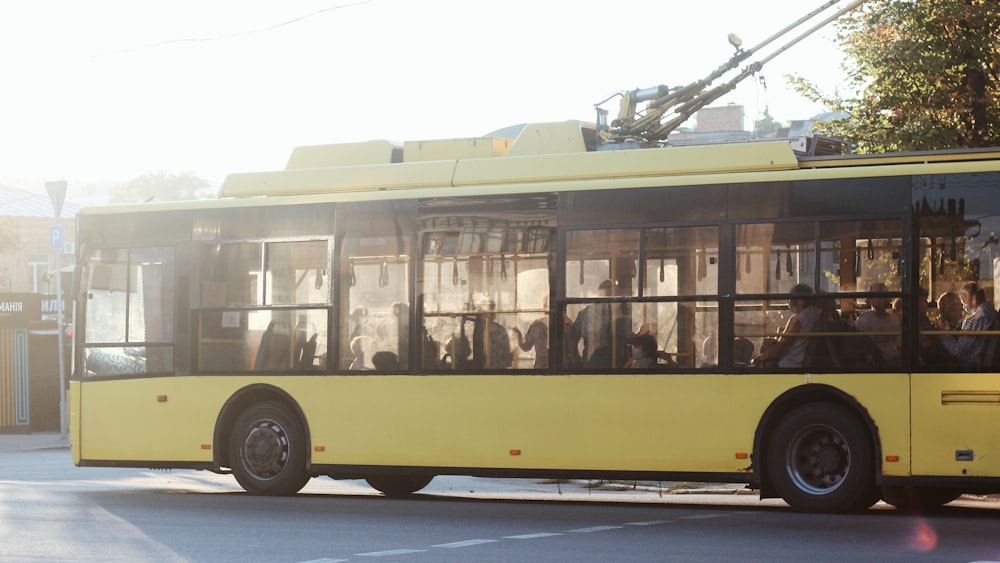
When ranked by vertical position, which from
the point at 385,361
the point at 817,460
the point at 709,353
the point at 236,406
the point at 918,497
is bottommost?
the point at 918,497

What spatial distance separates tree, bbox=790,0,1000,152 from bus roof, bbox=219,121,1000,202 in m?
4.87

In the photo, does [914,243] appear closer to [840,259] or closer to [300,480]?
[840,259]

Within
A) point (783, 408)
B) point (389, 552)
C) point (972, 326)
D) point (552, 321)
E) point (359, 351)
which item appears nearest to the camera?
point (389, 552)

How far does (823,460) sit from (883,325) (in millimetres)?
1294

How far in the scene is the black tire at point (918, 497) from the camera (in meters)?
14.2

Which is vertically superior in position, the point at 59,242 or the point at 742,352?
the point at 59,242

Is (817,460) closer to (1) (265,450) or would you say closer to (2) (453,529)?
(2) (453,529)

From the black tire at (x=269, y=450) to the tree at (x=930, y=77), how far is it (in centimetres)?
796

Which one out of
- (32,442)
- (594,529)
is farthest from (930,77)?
(32,442)

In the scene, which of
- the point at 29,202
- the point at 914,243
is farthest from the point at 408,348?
the point at 29,202

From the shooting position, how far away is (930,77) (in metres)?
18.1

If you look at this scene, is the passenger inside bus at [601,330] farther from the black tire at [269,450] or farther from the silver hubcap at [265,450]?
the silver hubcap at [265,450]

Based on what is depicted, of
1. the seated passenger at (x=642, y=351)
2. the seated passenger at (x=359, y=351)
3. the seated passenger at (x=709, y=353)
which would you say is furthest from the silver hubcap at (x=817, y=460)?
the seated passenger at (x=359, y=351)

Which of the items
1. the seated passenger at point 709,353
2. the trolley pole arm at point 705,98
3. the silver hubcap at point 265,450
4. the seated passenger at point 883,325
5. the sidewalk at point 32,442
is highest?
the trolley pole arm at point 705,98
